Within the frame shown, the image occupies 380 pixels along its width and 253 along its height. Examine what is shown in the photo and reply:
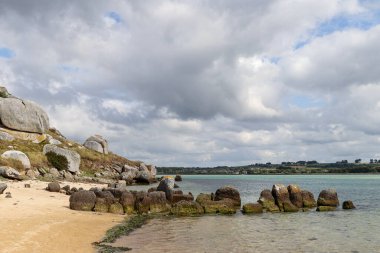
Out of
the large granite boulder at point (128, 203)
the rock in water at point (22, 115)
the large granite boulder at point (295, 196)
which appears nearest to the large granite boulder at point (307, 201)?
the large granite boulder at point (295, 196)

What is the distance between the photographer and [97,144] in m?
100

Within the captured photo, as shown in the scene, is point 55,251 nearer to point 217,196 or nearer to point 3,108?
point 217,196

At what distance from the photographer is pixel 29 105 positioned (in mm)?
73062

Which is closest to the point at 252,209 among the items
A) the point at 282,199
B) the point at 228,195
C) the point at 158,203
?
the point at 282,199

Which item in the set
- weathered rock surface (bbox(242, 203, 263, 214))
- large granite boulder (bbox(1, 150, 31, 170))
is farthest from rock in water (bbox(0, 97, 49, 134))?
weathered rock surface (bbox(242, 203, 263, 214))

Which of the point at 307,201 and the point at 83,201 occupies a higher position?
the point at 83,201

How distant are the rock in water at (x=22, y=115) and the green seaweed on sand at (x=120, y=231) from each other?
4918 centimetres

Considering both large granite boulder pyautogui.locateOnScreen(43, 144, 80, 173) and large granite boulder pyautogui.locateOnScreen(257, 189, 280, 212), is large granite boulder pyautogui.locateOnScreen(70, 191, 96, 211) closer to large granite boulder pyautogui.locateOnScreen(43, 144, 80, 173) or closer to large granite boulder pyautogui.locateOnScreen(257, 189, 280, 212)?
large granite boulder pyautogui.locateOnScreen(257, 189, 280, 212)

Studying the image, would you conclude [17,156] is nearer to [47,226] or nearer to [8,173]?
[8,173]

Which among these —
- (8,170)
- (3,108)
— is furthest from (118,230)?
(3,108)

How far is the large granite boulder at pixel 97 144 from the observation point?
327ft

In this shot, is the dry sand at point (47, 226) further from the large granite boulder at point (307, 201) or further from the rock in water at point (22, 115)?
the rock in water at point (22, 115)

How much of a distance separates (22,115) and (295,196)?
173 feet

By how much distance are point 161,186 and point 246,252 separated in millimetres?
22107
